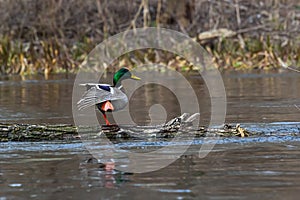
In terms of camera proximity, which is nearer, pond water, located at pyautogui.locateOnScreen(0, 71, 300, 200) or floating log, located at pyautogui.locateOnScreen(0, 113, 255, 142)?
pond water, located at pyautogui.locateOnScreen(0, 71, 300, 200)

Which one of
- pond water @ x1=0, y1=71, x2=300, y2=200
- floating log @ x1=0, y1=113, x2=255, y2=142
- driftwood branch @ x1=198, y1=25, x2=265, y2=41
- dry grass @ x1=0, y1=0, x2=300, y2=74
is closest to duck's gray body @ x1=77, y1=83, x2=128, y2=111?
floating log @ x1=0, y1=113, x2=255, y2=142

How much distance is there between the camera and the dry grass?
2767cm

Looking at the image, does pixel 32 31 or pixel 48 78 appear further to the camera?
pixel 32 31

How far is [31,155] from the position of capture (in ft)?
28.1

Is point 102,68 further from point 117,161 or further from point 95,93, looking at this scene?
point 117,161

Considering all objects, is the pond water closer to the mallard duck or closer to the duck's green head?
the mallard duck

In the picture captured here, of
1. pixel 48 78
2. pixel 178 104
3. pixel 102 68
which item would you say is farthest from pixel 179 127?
pixel 102 68

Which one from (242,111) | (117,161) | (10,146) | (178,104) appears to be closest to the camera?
(117,161)

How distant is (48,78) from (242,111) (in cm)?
1236

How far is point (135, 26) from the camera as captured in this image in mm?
31000

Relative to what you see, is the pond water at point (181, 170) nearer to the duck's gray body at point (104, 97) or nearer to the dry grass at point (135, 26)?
the duck's gray body at point (104, 97)

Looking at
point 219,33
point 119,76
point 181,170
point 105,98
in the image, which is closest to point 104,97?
point 105,98

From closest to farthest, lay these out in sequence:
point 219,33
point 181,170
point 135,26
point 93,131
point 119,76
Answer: point 181,170, point 93,131, point 119,76, point 219,33, point 135,26

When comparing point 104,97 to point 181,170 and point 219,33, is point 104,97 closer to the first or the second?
point 181,170
